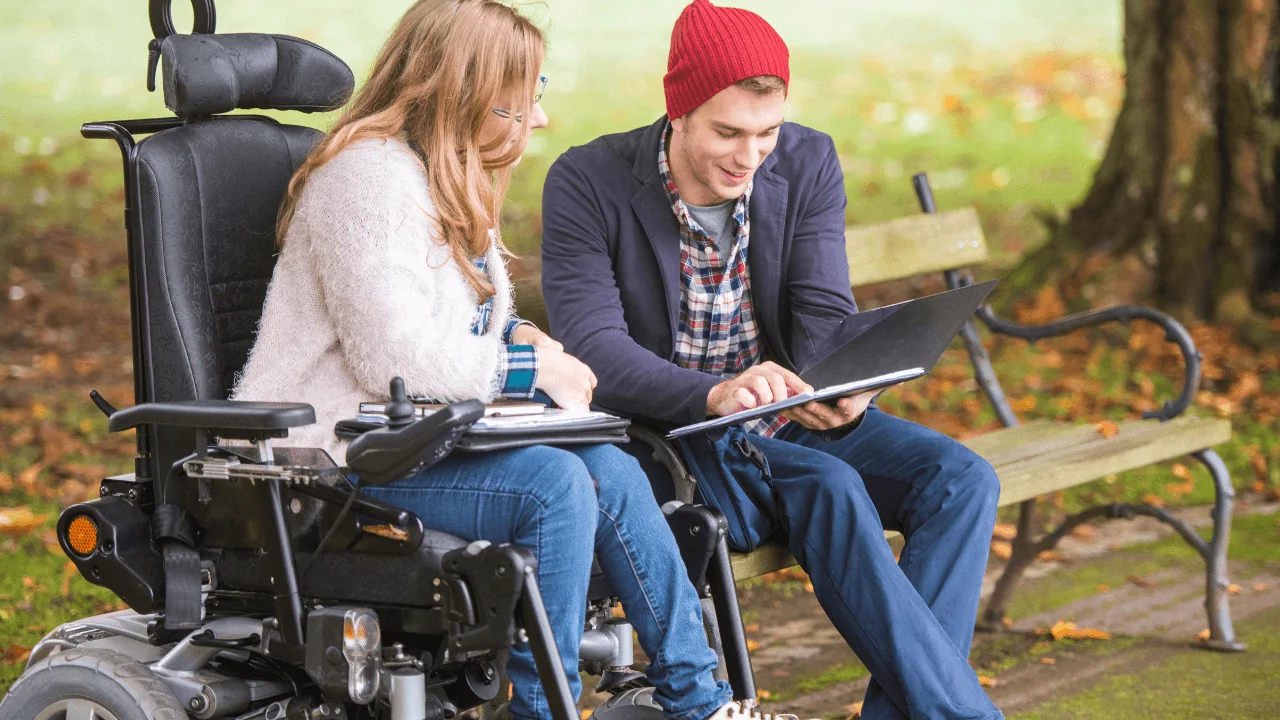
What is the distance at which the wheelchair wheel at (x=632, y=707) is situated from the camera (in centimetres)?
277

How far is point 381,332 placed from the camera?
259cm

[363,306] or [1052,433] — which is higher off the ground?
[363,306]

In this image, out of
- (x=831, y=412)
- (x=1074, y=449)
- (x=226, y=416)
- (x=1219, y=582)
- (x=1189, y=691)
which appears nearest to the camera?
(x=226, y=416)

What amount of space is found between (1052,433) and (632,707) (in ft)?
6.70

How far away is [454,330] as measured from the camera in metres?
2.67

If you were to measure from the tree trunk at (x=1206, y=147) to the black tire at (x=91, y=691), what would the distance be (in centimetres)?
577

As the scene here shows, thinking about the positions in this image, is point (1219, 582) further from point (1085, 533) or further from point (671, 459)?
point (671, 459)

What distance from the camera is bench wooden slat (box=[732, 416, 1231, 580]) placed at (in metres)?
3.80

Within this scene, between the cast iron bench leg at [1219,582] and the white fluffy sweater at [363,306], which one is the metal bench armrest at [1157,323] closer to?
the cast iron bench leg at [1219,582]

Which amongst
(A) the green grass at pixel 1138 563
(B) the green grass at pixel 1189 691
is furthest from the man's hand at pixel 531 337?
(A) the green grass at pixel 1138 563

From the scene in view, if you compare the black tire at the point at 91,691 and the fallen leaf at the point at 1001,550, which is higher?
the black tire at the point at 91,691

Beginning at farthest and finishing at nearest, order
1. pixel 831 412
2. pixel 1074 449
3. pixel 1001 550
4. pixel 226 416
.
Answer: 1. pixel 1001 550
2. pixel 1074 449
3. pixel 831 412
4. pixel 226 416

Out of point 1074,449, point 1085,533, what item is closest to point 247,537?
point 1074,449

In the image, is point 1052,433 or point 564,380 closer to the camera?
point 564,380
